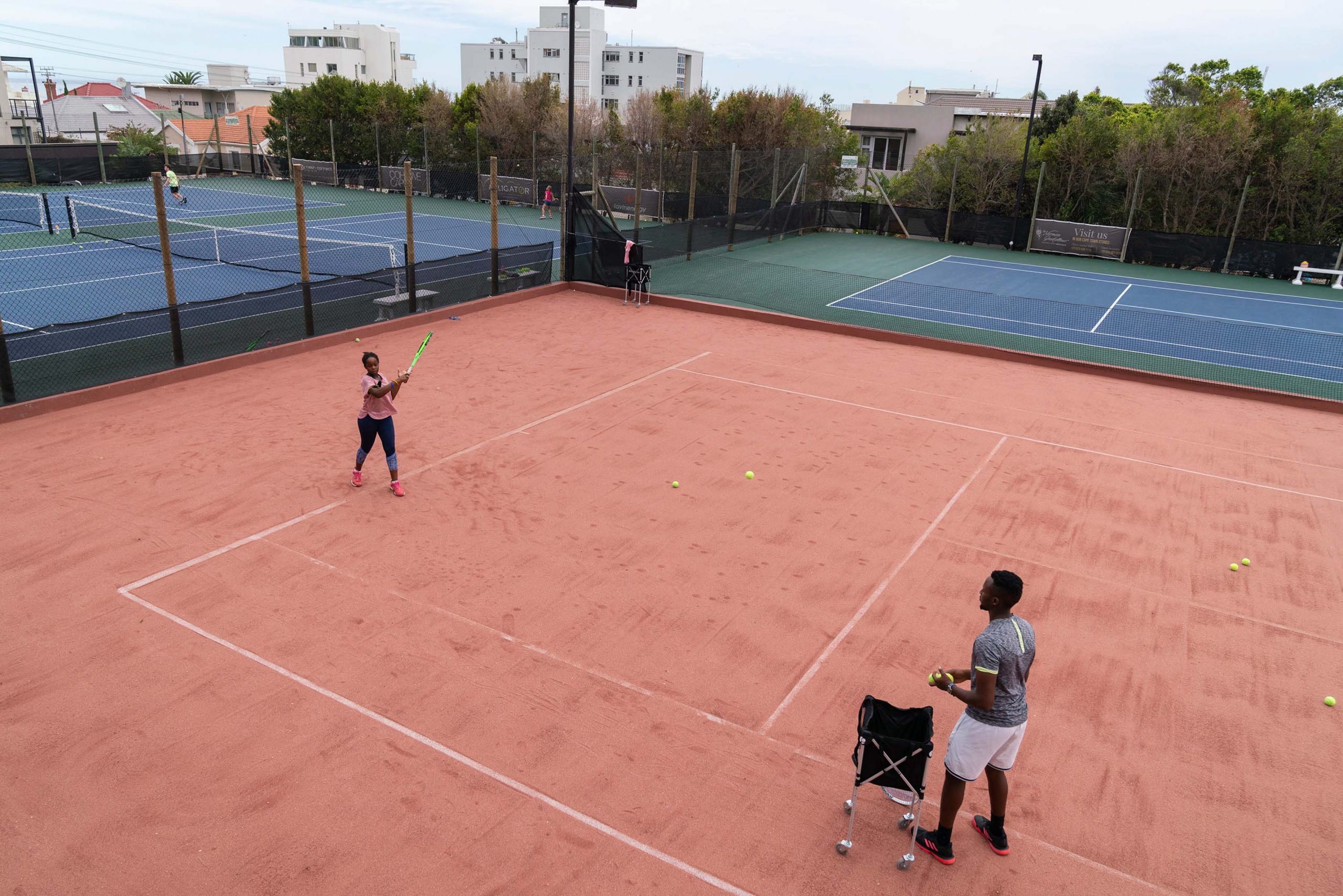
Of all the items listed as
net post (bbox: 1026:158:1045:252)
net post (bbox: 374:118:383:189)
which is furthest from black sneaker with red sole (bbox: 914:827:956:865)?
net post (bbox: 374:118:383:189)

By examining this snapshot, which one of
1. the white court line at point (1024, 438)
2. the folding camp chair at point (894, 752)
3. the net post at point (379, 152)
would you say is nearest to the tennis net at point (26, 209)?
the net post at point (379, 152)

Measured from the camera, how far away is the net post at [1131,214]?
106ft

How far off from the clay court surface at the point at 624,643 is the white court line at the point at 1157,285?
585 inches

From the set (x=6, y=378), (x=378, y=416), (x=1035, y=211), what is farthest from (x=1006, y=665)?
(x=1035, y=211)

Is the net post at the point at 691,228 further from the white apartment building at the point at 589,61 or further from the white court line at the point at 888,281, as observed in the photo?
the white apartment building at the point at 589,61

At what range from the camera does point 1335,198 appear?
3030 cm

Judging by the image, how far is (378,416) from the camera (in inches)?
379

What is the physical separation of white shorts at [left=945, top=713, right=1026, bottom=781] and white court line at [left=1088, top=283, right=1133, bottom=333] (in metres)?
17.3

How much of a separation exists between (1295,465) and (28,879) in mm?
14361

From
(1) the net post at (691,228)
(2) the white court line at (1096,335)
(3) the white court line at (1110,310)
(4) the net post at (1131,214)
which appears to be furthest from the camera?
(4) the net post at (1131,214)

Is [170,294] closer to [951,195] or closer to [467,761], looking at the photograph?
[467,761]

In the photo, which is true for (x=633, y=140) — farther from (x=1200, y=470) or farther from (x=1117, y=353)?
(x=1200, y=470)

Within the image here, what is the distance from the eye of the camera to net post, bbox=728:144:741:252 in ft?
94.8

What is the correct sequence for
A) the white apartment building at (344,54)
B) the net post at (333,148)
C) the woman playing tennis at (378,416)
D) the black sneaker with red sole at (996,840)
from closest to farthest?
1. the black sneaker with red sole at (996,840)
2. the woman playing tennis at (378,416)
3. the net post at (333,148)
4. the white apartment building at (344,54)
